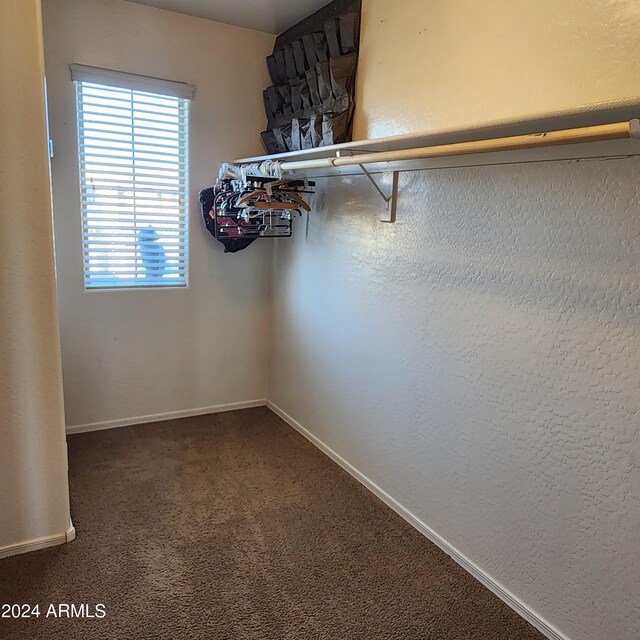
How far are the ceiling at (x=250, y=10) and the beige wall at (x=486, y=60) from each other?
1.74 ft

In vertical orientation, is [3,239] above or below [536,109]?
below

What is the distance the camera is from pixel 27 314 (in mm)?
2033

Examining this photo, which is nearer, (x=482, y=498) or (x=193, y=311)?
(x=482, y=498)

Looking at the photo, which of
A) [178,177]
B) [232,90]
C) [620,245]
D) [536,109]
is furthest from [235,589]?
[232,90]

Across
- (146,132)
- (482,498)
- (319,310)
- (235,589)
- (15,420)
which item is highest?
(146,132)

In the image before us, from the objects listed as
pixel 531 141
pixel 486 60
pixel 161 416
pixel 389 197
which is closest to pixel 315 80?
A: pixel 389 197

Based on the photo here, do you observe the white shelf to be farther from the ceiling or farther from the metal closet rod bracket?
the ceiling

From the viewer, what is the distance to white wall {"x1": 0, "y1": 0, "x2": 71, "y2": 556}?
1874 mm

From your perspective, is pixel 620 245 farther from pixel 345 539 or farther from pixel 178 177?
pixel 178 177

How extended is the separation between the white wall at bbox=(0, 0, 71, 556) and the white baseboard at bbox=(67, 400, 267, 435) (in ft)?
3.76

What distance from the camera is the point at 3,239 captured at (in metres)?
1.94

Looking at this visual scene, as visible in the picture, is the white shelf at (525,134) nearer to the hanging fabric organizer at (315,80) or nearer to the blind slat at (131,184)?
the hanging fabric organizer at (315,80)

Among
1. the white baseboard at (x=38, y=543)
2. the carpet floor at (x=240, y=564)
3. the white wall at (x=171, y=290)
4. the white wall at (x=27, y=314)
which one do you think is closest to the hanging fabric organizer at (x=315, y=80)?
the white wall at (x=171, y=290)

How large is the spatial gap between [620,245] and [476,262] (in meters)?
0.57
